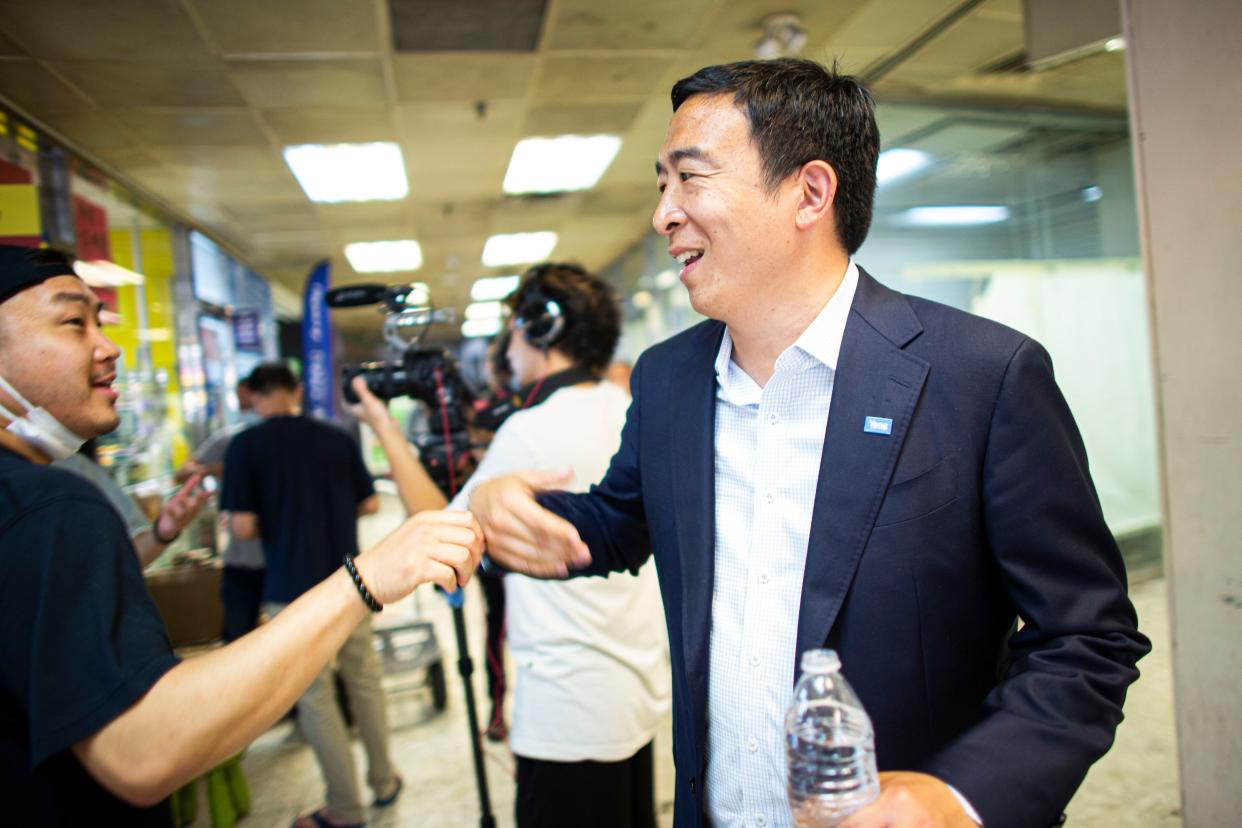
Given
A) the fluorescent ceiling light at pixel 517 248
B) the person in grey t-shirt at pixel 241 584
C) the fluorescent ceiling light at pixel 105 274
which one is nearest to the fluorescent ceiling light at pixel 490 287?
the fluorescent ceiling light at pixel 517 248

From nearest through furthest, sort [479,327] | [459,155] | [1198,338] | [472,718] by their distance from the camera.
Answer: [1198,338]
[472,718]
[459,155]
[479,327]

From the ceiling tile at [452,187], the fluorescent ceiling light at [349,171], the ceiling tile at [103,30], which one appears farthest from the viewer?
the ceiling tile at [452,187]

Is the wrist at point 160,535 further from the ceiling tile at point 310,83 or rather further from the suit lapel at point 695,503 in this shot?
the ceiling tile at point 310,83

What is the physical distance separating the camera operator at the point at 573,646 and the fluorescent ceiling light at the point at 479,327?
557 inches

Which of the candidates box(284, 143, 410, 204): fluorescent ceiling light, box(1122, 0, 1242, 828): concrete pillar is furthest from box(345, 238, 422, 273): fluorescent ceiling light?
box(1122, 0, 1242, 828): concrete pillar

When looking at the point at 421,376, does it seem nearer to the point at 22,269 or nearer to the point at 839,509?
the point at 22,269

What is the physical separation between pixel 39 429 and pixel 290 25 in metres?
2.89

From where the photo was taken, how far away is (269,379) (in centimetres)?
353

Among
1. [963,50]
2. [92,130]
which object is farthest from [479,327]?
[963,50]

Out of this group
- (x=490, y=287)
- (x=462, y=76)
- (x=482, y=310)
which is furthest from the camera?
(x=482, y=310)

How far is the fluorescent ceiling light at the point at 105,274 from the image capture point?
4.64m

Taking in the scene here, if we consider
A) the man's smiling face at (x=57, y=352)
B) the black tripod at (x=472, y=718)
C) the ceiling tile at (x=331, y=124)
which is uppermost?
the ceiling tile at (x=331, y=124)

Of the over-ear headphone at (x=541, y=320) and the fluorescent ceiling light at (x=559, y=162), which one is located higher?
the fluorescent ceiling light at (x=559, y=162)

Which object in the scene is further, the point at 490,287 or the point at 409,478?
the point at 490,287
